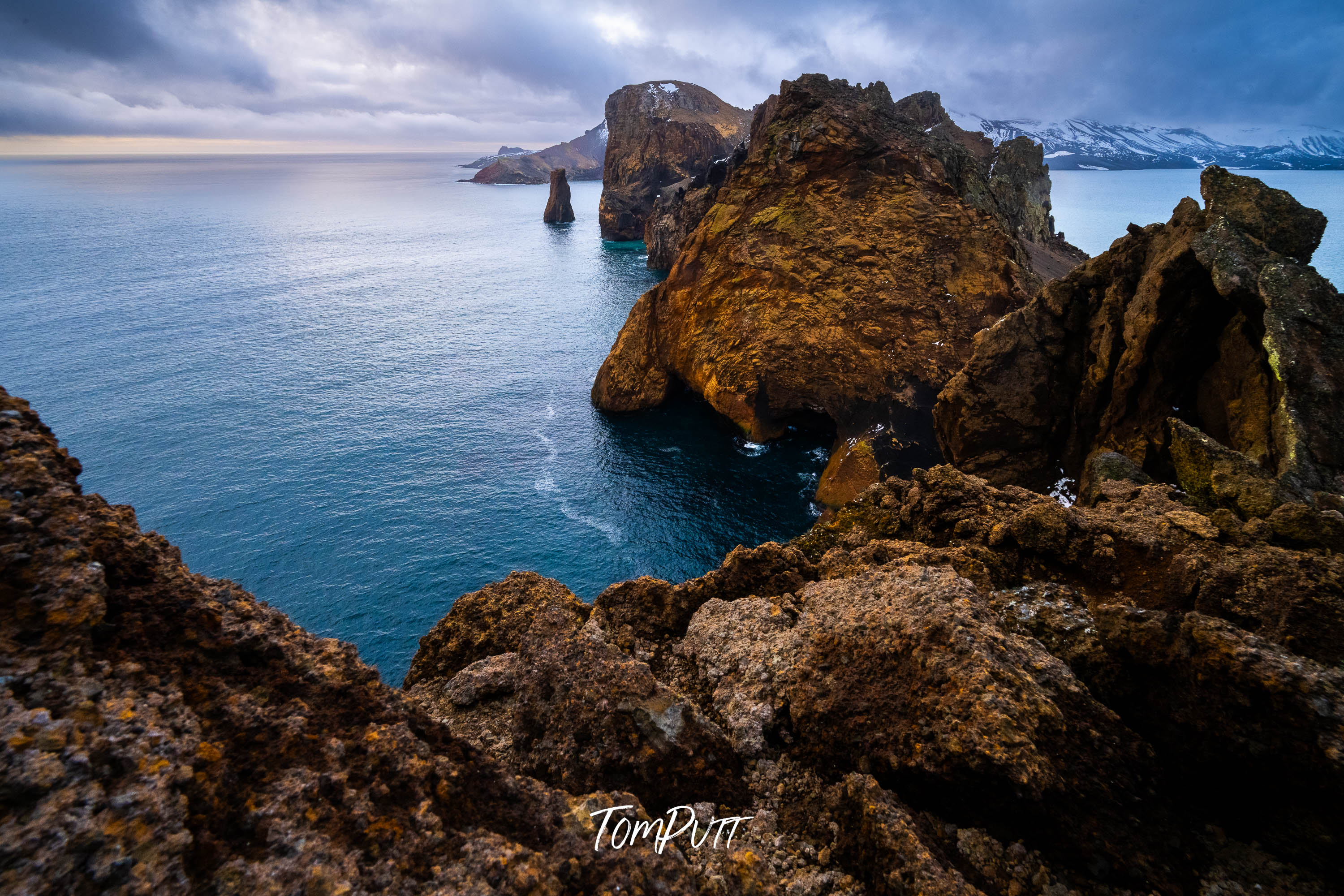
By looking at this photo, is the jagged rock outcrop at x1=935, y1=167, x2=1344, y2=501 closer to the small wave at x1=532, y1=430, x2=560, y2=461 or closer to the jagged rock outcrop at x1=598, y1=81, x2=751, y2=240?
the small wave at x1=532, y1=430, x2=560, y2=461

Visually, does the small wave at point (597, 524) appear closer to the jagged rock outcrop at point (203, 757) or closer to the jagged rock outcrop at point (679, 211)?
the jagged rock outcrop at point (203, 757)

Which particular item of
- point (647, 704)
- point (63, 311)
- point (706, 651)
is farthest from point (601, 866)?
point (63, 311)

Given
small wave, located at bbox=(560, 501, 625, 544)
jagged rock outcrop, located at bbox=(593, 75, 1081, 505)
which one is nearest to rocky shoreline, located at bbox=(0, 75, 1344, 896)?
small wave, located at bbox=(560, 501, 625, 544)

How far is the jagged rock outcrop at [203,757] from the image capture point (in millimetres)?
4805

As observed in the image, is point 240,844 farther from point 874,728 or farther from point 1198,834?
point 1198,834

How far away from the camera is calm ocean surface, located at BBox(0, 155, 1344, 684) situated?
119ft

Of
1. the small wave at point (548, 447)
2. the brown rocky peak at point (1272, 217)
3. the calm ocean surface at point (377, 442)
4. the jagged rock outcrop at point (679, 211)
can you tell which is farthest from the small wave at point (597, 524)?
the jagged rock outcrop at point (679, 211)

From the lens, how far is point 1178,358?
79.4 ft

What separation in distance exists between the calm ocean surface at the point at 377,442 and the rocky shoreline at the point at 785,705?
20.9m

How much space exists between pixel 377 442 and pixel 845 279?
39.8 metres

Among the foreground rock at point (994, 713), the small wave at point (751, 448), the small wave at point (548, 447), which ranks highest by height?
the foreground rock at point (994, 713)

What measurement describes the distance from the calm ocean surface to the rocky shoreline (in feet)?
68.5

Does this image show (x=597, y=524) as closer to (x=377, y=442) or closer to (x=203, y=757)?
(x=377, y=442)

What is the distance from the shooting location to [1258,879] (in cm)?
704
